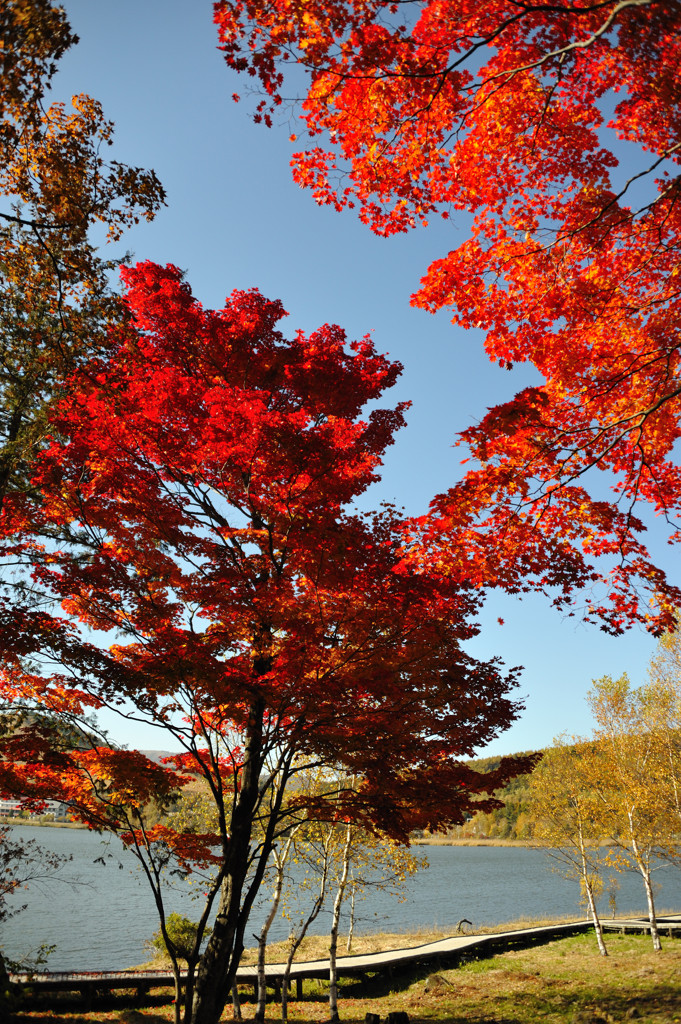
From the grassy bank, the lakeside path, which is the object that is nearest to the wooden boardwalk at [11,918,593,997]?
the lakeside path

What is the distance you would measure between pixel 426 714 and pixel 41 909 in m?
36.1

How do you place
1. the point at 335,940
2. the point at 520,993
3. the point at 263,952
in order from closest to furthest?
the point at 263,952 < the point at 335,940 < the point at 520,993

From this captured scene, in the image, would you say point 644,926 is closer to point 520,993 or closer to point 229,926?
point 520,993

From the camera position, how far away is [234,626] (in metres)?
9.09

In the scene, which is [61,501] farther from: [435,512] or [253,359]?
[435,512]

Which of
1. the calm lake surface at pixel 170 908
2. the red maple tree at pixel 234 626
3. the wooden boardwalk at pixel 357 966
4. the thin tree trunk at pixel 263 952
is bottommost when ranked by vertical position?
the calm lake surface at pixel 170 908

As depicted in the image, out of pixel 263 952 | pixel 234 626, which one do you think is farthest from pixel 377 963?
pixel 234 626

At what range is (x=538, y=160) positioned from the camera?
257 inches

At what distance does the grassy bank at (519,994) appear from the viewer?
11.8 m

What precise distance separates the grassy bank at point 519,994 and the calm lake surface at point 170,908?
2.75 m

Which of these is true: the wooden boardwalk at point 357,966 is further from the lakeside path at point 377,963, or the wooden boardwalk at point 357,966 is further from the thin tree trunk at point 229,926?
the thin tree trunk at point 229,926

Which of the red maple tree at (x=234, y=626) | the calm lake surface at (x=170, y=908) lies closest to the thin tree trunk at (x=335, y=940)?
the calm lake surface at (x=170, y=908)

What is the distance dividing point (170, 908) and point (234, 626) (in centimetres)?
3621

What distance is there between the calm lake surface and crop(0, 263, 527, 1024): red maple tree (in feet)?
24.1
